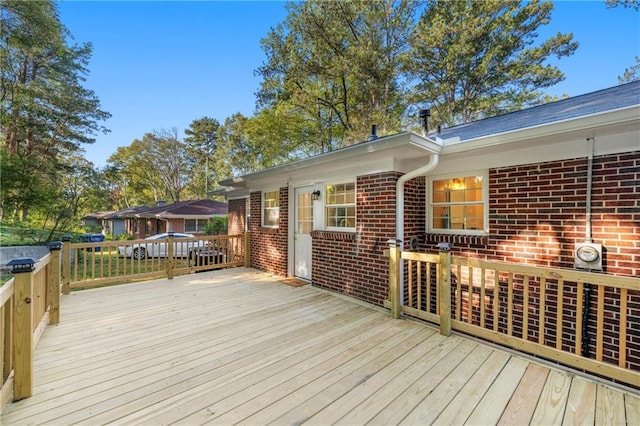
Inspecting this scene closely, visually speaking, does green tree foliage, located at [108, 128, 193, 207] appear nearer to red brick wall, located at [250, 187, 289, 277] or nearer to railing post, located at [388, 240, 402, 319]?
red brick wall, located at [250, 187, 289, 277]

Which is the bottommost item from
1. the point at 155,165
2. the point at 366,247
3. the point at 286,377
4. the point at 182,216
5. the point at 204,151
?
the point at 286,377

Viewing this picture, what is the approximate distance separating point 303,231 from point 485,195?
3.46 m

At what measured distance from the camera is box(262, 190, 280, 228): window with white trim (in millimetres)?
6550

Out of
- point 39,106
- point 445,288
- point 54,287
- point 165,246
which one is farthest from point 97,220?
point 445,288

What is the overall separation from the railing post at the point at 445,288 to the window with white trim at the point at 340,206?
184cm

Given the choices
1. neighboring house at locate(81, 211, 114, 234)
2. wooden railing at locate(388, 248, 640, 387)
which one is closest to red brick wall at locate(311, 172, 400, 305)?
wooden railing at locate(388, 248, 640, 387)

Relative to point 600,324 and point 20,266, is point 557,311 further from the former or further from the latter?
point 20,266

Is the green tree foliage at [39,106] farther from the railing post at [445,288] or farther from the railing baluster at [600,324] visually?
the railing baluster at [600,324]

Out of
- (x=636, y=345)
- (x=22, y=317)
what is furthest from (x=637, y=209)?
(x=22, y=317)

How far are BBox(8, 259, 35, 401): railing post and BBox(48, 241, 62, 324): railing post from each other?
1.74 m

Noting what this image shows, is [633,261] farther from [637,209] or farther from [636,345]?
[636,345]

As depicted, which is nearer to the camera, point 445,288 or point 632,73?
point 445,288

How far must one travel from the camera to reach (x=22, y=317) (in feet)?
6.57

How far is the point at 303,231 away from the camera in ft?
19.3
